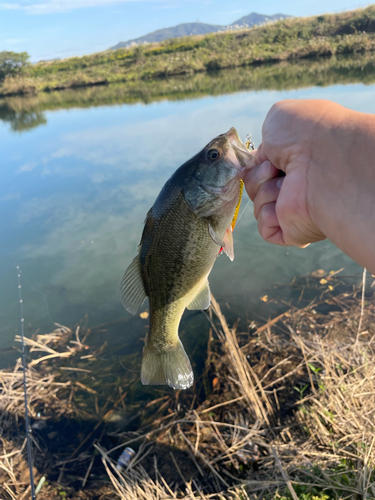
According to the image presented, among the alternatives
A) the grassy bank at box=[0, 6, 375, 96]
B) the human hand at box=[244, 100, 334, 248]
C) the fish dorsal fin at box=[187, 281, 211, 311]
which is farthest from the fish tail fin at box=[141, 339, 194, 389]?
the grassy bank at box=[0, 6, 375, 96]

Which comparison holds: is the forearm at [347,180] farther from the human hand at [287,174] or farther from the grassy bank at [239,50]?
the grassy bank at [239,50]

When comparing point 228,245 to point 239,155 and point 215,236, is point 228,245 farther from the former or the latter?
point 239,155

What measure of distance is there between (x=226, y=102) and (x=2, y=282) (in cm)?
1279

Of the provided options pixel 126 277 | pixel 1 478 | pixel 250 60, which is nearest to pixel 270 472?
pixel 126 277

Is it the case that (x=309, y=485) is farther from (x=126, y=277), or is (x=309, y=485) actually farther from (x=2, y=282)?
(x=2, y=282)

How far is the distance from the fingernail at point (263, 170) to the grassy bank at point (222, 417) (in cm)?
189

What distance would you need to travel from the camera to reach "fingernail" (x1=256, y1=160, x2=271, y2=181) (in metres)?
1.66

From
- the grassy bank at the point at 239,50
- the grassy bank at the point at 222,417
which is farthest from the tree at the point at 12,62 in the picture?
the grassy bank at the point at 222,417

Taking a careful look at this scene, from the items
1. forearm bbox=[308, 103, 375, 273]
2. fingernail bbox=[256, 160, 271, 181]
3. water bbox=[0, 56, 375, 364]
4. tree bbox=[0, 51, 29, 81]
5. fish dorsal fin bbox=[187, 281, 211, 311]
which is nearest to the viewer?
forearm bbox=[308, 103, 375, 273]

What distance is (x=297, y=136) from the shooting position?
56.1 inches

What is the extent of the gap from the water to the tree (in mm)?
34857

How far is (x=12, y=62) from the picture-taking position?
44.2 m

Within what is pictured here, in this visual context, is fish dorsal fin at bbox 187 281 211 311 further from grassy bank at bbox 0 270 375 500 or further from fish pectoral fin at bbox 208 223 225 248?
grassy bank at bbox 0 270 375 500

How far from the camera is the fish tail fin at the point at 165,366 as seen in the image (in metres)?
2.01
